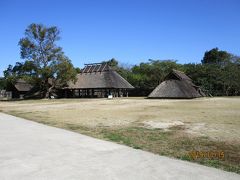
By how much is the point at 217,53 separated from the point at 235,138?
8208cm

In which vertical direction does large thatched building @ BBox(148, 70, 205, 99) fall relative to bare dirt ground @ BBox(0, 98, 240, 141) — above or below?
above

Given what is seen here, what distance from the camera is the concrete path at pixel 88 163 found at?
5.54 m

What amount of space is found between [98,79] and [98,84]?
1.68 m

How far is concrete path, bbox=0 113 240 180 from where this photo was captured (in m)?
5.54

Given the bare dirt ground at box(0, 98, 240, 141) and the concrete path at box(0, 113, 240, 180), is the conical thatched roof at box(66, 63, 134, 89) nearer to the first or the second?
the bare dirt ground at box(0, 98, 240, 141)

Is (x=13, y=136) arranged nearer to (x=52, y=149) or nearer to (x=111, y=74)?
(x=52, y=149)

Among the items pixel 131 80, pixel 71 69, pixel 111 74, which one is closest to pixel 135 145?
pixel 71 69

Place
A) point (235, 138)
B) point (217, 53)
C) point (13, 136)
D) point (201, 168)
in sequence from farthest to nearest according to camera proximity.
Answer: point (217, 53) → point (13, 136) → point (235, 138) → point (201, 168)

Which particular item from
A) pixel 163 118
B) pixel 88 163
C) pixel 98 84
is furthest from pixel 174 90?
pixel 88 163

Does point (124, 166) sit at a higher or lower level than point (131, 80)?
lower

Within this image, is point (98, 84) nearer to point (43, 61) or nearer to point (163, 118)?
point (43, 61)

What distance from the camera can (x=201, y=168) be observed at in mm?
6098

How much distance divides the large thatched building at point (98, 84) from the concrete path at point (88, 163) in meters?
43.2

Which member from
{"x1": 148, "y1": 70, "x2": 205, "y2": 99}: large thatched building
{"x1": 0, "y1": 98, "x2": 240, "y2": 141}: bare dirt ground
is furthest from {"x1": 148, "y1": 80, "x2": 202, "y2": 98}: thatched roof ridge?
{"x1": 0, "y1": 98, "x2": 240, "y2": 141}: bare dirt ground
